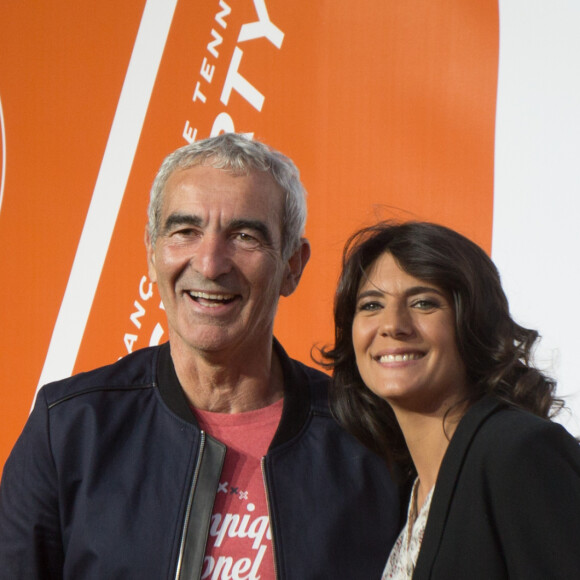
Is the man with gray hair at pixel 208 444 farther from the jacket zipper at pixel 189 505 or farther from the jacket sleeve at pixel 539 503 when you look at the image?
the jacket sleeve at pixel 539 503

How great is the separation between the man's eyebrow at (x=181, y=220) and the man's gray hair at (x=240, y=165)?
0.05 m

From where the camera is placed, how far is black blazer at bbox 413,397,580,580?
107 cm

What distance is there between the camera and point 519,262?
1855 millimetres

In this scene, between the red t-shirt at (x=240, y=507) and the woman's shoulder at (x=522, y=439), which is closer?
the woman's shoulder at (x=522, y=439)

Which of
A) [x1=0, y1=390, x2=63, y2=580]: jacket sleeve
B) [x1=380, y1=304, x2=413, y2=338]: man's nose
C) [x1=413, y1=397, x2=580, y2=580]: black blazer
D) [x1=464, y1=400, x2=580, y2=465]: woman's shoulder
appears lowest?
[x1=0, y1=390, x2=63, y2=580]: jacket sleeve

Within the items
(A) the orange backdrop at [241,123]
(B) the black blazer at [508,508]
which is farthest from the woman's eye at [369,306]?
(A) the orange backdrop at [241,123]

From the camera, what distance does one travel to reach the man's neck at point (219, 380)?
1452 mm

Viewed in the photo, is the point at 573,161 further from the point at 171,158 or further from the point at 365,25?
the point at 171,158

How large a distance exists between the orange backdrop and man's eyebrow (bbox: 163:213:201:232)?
23.0 inches

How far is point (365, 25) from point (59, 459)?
1309mm

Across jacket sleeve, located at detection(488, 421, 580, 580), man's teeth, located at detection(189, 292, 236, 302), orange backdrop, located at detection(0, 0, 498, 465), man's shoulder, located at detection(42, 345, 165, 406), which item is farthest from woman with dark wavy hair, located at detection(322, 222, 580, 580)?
orange backdrop, located at detection(0, 0, 498, 465)

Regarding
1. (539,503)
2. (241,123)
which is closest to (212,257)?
(539,503)

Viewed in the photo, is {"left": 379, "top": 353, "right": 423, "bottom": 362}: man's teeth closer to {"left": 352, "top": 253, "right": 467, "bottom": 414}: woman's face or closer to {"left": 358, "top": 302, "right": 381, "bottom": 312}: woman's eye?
{"left": 352, "top": 253, "right": 467, "bottom": 414}: woman's face

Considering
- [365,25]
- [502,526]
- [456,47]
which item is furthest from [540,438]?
[365,25]
